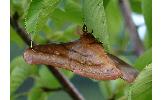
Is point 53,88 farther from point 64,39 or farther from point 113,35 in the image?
point 113,35

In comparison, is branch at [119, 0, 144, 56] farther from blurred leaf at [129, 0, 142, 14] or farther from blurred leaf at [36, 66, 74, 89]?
blurred leaf at [36, 66, 74, 89]

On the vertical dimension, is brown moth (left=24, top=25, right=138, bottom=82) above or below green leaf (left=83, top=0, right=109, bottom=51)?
below

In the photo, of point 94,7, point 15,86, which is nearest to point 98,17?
point 94,7

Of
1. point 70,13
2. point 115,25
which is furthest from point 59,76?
point 115,25

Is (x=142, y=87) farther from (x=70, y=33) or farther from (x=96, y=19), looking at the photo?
(x=70, y=33)

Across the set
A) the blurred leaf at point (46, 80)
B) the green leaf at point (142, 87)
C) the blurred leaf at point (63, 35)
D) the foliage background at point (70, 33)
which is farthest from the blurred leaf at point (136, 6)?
the green leaf at point (142, 87)

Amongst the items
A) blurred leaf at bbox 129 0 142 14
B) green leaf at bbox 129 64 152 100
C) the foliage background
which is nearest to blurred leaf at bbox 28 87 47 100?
the foliage background

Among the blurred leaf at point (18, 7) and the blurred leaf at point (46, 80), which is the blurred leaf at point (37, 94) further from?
the blurred leaf at point (18, 7)
